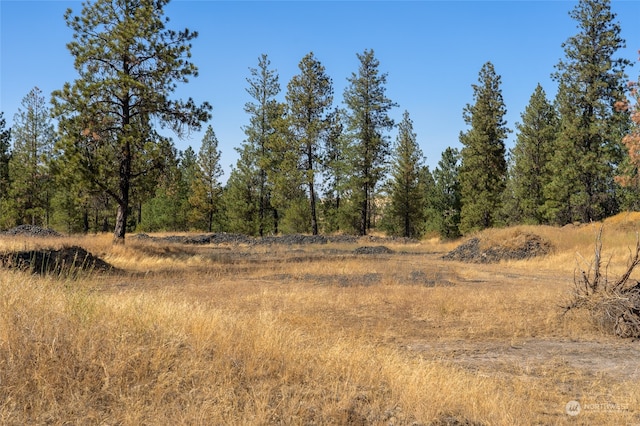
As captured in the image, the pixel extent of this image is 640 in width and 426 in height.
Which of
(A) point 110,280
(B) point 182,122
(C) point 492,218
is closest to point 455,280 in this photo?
(A) point 110,280

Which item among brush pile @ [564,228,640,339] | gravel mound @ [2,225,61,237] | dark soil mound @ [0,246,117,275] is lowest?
brush pile @ [564,228,640,339]

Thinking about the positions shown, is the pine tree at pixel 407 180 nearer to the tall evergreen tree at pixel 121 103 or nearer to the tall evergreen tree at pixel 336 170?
the tall evergreen tree at pixel 336 170

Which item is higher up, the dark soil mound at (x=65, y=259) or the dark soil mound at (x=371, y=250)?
the dark soil mound at (x=65, y=259)

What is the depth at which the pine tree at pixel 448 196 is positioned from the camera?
1935 inches

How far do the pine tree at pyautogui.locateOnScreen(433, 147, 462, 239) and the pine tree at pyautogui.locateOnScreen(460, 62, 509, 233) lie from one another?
394cm

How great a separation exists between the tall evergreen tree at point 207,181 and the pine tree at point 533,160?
31472mm

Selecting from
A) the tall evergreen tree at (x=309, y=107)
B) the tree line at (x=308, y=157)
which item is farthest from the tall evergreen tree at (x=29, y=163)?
the tall evergreen tree at (x=309, y=107)

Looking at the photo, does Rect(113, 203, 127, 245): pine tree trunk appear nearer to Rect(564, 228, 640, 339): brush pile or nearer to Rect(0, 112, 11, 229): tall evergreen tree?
Rect(564, 228, 640, 339): brush pile

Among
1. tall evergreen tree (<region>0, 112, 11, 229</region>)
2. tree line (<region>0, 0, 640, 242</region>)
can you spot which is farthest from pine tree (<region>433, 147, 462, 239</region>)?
tall evergreen tree (<region>0, 112, 11, 229</region>)

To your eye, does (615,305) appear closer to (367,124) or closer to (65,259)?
(65,259)

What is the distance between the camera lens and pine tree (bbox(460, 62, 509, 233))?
43406 mm

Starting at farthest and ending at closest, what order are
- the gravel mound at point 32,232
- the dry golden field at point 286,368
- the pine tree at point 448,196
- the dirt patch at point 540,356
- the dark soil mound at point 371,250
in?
the pine tree at point 448,196, the gravel mound at point 32,232, the dark soil mound at point 371,250, the dirt patch at point 540,356, the dry golden field at point 286,368

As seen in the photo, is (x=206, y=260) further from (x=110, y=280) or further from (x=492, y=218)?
(x=492, y=218)

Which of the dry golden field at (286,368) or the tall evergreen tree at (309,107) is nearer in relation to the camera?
the dry golden field at (286,368)
